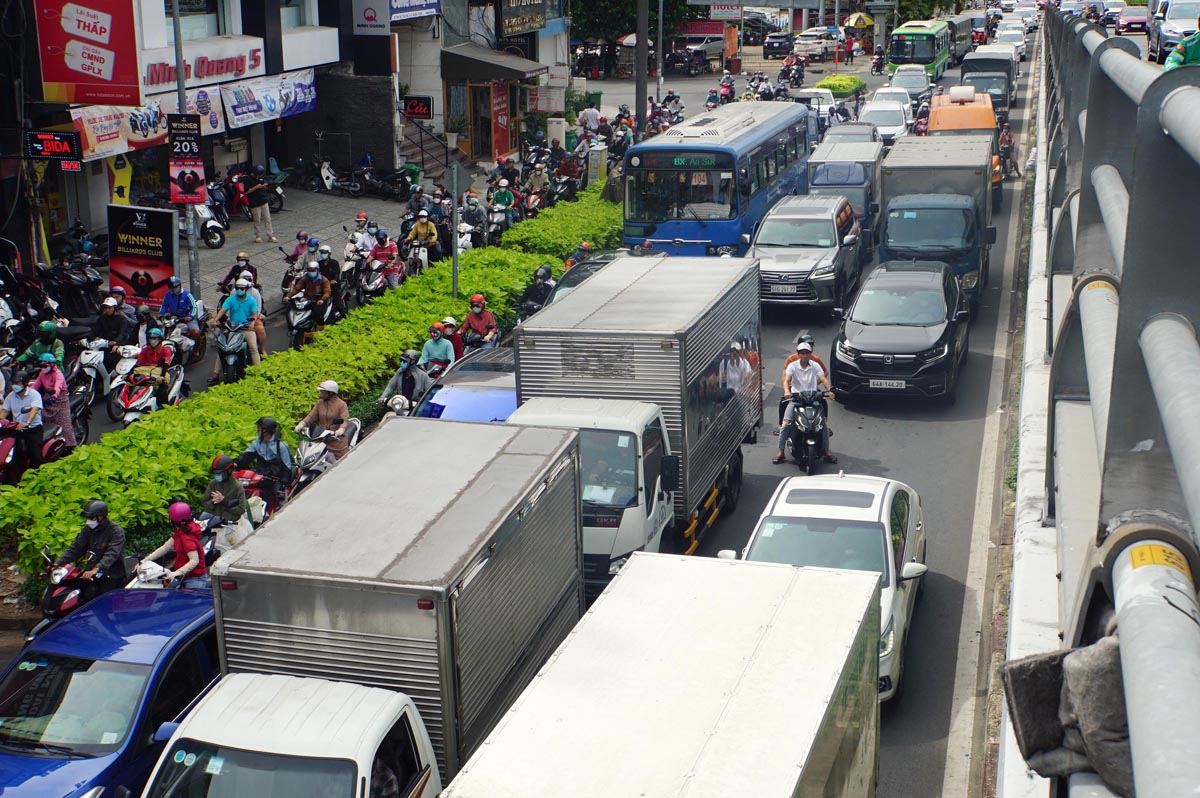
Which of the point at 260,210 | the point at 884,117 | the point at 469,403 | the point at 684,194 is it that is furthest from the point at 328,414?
the point at 884,117

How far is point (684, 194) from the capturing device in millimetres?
25062

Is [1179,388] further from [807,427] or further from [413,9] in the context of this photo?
[413,9]

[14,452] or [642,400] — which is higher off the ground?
[642,400]

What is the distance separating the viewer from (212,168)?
3002 cm

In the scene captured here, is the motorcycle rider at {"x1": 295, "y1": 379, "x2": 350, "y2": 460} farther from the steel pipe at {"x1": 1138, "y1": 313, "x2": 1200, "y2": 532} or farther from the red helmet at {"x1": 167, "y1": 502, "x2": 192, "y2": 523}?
the steel pipe at {"x1": 1138, "y1": 313, "x2": 1200, "y2": 532}

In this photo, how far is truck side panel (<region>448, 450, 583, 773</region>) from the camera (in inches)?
309

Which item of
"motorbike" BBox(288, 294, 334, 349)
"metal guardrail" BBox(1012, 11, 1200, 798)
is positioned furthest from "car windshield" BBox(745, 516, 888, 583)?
"motorbike" BBox(288, 294, 334, 349)

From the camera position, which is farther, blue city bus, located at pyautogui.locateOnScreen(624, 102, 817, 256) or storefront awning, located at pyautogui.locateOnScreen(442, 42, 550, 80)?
storefront awning, located at pyautogui.locateOnScreen(442, 42, 550, 80)

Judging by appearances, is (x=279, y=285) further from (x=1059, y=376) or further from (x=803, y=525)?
(x=1059, y=376)

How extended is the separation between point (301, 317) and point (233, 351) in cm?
232

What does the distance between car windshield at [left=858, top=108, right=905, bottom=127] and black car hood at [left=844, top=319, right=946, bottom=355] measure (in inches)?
924

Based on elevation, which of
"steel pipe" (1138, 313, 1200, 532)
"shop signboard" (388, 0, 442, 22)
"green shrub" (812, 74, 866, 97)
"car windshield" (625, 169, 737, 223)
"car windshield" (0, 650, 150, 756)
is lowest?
"car windshield" (0, 650, 150, 756)

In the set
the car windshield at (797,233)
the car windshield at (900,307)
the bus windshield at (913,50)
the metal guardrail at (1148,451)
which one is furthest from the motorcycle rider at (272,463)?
the bus windshield at (913,50)

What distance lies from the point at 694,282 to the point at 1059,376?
426 inches
